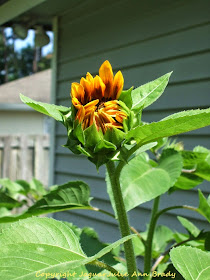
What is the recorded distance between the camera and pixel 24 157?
5.66 metres

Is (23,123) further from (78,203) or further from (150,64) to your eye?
(78,203)

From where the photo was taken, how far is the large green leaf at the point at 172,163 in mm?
799

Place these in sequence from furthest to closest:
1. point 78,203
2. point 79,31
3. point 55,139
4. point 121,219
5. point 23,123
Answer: point 23,123, point 55,139, point 79,31, point 78,203, point 121,219

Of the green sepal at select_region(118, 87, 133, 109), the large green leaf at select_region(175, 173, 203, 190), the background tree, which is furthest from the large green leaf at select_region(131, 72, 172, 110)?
the background tree

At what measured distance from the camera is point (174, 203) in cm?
246

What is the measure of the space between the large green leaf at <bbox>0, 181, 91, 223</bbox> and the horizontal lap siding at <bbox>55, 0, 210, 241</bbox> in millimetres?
1567

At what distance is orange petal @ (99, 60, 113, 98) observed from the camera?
1.86 feet

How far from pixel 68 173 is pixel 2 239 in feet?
10.1

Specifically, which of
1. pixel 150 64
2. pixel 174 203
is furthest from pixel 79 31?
pixel 174 203

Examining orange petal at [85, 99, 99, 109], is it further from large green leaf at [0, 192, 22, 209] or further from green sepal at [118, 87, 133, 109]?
large green leaf at [0, 192, 22, 209]

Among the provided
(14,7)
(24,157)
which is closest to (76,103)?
(14,7)

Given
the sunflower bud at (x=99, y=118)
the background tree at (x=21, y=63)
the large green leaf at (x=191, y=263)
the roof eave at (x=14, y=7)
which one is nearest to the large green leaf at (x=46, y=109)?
the sunflower bud at (x=99, y=118)

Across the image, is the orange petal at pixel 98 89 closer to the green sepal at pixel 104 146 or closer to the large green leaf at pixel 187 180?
the green sepal at pixel 104 146

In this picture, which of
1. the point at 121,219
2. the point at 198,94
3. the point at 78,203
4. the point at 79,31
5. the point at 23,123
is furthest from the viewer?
the point at 23,123
